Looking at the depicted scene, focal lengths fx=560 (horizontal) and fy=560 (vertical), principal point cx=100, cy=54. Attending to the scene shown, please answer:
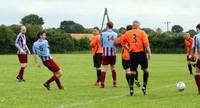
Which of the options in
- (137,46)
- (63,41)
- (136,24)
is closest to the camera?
(137,46)

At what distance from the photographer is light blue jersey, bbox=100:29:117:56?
18688 millimetres

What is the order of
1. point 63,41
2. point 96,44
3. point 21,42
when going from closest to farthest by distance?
point 96,44, point 21,42, point 63,41

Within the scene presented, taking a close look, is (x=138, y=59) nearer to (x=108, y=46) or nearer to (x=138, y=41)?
A: (x=138, y=41)

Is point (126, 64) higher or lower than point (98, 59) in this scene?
higher

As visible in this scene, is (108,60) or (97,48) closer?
(108,60)

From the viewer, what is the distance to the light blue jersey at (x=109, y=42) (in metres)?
18.7

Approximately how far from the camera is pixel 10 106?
12750mm

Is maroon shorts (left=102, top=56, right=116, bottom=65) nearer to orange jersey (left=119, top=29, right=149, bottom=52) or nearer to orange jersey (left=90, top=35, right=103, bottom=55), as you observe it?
orange jersey (left=90, top=35, right=103, bottom=55)

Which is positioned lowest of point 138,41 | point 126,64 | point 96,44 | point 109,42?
Result: point 126,64

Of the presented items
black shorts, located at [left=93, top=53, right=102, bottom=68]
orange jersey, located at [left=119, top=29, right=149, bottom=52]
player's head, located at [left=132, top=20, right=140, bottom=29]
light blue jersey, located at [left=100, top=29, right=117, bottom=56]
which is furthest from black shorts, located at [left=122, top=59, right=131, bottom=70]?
black shorts, located at [left=93, top=53, right=102, bottom=68]

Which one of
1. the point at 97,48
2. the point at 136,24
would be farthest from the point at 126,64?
the point at 97,48

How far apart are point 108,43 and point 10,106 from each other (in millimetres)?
6617

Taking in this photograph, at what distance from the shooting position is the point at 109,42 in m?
18.8

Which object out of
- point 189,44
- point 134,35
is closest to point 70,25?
point 189,44
